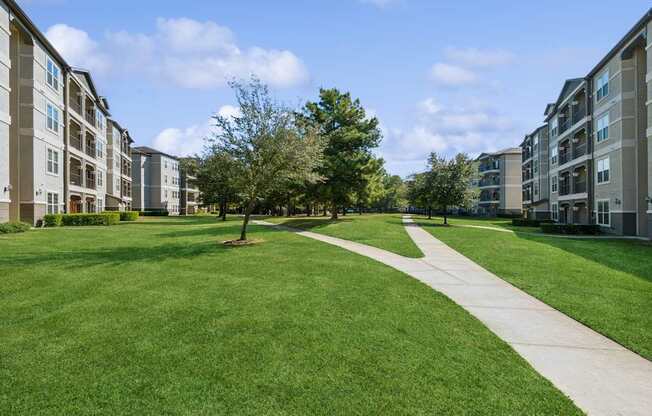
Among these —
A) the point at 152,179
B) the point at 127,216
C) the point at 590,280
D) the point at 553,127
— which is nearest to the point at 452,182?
the point at 553,127

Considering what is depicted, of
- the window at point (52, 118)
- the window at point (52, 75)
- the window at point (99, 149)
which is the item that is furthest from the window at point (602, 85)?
the window at point (99, 149)

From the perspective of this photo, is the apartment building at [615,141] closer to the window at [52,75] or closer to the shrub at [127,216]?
the window at [52,75]

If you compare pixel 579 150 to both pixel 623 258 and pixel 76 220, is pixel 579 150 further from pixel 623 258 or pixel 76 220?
pixel 76 220

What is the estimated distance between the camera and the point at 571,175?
1404 inches

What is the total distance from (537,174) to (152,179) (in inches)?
2703

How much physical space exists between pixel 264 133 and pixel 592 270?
46.4 feet

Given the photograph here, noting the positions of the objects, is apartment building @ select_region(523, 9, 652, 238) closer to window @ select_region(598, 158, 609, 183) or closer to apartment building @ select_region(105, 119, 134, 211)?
window @ select_region(598, 158, 609, 183)

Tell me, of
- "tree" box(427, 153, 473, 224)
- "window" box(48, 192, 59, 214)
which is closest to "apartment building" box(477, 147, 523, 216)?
"tree" box(427, 153, 473, 224)

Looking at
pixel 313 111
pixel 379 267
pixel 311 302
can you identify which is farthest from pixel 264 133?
pixel 313 111

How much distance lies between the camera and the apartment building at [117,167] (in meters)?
47.9

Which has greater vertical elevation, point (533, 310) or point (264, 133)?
point (264, 133)

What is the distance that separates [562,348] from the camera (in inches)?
209

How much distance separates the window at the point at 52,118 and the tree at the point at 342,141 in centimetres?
2062

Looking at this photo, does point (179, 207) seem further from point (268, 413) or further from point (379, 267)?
point (268, 413)
